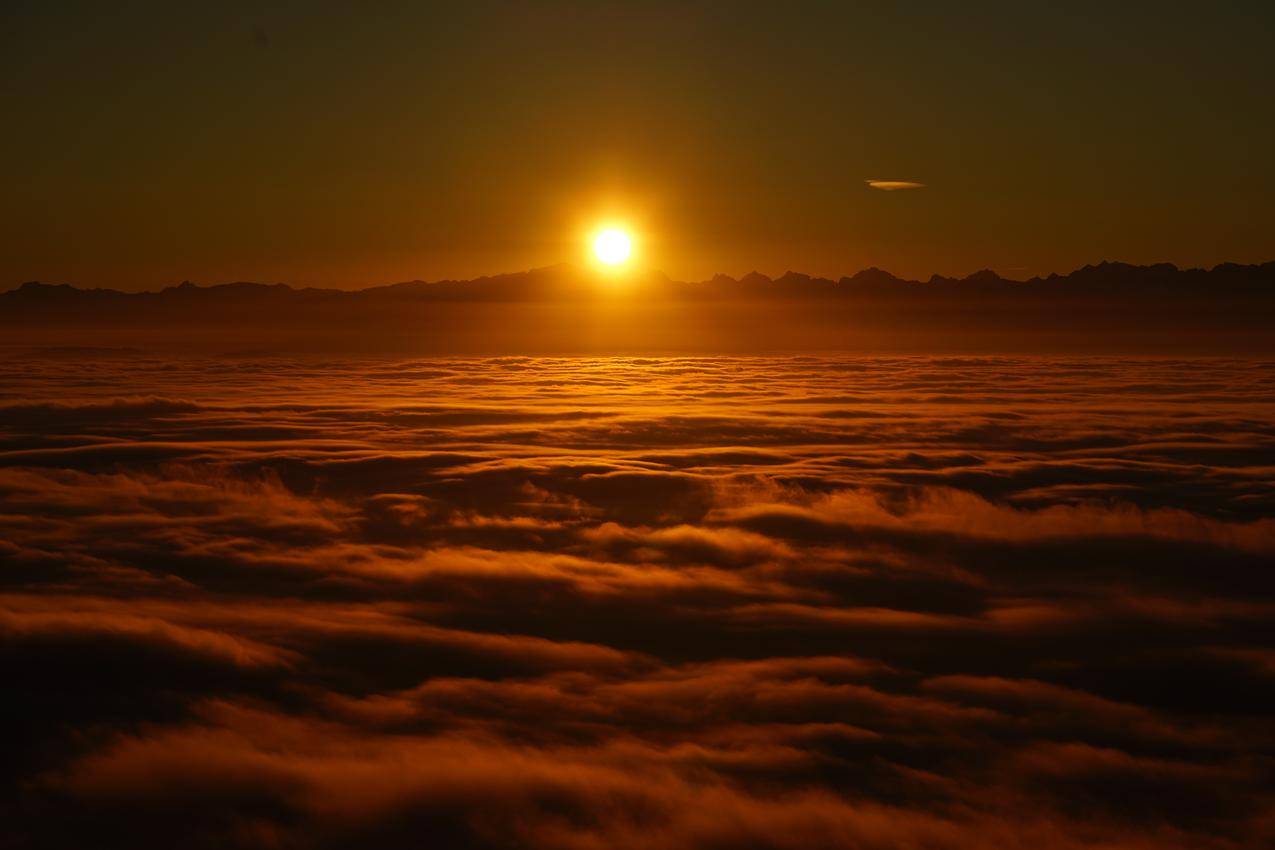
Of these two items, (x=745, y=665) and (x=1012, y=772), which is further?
(x=745, y=665)

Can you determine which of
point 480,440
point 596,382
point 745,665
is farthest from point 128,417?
point 745,665

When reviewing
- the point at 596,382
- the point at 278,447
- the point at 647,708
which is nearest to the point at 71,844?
the point at 647,708

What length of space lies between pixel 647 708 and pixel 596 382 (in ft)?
137

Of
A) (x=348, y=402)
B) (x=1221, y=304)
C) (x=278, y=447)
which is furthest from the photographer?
(x=1221, y=304)

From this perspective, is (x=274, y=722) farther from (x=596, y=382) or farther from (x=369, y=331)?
(x=369, y=331)

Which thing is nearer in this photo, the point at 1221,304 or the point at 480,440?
the point at 480,440

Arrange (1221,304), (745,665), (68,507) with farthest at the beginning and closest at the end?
1. (1221,304)
2. (68,507)
3. (745,665)

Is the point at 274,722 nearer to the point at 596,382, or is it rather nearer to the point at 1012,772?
the point at 1012,772

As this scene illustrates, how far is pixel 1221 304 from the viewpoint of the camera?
181 m

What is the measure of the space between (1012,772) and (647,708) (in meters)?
2.38

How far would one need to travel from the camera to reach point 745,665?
8.35 metres

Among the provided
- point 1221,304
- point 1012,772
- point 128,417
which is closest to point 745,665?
point 1012,772

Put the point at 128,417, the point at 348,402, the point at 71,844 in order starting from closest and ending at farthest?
the point at 71,844
the point at 128,417
the point at 348,402

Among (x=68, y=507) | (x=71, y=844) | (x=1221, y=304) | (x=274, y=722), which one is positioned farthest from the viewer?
(x=1221, y=304)
